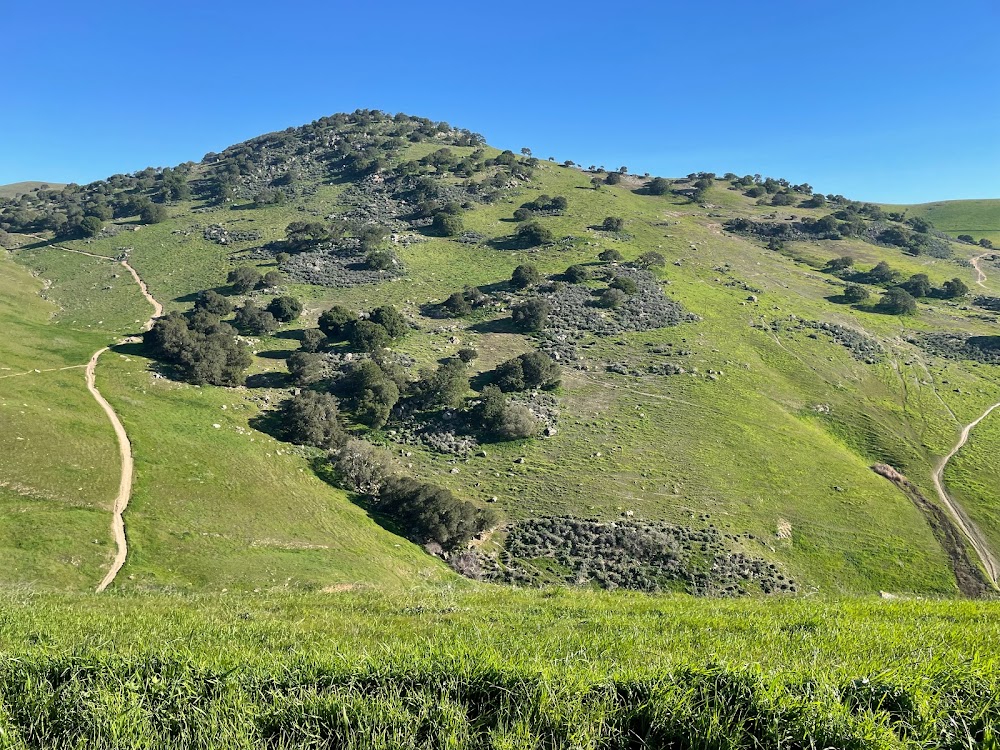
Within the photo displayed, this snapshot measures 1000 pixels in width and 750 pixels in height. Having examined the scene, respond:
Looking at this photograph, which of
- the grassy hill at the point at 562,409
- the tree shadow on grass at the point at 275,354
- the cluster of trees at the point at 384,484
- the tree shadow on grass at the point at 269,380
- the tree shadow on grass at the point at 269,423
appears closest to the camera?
the grassy hill at the point at 562,409

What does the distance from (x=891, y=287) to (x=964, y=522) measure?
6434 centimetres

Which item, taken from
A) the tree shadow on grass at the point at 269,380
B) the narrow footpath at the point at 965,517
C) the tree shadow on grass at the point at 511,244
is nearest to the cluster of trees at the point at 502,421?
the tree shadow on grass at the point at 269,380

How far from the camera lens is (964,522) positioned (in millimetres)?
35781

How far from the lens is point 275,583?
2139cm

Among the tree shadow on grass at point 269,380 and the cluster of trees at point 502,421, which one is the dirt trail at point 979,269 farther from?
the tree shadow on grass at point 269,380

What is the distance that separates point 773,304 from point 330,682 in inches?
3153

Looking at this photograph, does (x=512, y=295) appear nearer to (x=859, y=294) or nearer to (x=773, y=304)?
(x=773, y=304)

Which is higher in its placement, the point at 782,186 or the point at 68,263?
the point at 782,186

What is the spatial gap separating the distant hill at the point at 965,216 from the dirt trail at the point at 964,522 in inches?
5156

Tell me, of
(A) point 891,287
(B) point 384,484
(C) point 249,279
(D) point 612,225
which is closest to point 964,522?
(B) point 384,484

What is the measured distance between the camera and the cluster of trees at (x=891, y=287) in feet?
247

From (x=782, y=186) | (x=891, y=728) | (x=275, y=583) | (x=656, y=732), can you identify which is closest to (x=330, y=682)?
(x=656, y=732)

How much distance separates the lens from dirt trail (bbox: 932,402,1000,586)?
32094 millimetres

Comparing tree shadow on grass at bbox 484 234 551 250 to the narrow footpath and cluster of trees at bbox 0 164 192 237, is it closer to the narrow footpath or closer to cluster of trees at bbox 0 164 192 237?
the narrow footpath
